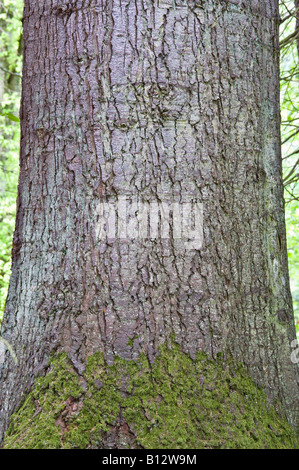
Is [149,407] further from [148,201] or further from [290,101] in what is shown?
[290,101]

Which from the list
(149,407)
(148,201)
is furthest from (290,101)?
(149,407)

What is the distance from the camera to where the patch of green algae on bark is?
63.1 inches

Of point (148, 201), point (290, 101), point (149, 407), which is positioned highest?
point (290, 101)

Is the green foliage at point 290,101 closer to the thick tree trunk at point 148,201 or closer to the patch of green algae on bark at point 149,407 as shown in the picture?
the thick tree trunk at point 148,201

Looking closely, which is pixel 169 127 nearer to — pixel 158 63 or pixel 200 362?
pixel 158 63

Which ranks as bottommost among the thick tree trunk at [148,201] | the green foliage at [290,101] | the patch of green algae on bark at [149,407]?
the patch of green algae on bark at [149,407]

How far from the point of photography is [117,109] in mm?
1834

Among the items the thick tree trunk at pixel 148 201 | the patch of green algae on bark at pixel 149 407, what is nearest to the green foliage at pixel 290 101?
the thick tree trunk at pixel 148 201

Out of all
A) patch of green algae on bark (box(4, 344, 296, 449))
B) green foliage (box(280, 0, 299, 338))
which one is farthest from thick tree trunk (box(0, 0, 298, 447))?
green foliage (box(280, 0, 299, 338))

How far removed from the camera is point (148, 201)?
5.90ft

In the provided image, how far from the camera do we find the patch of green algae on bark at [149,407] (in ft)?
5.26

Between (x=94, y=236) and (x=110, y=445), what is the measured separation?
0.78 m

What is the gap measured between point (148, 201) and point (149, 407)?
790 mm

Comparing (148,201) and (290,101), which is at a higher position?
(290,101)
